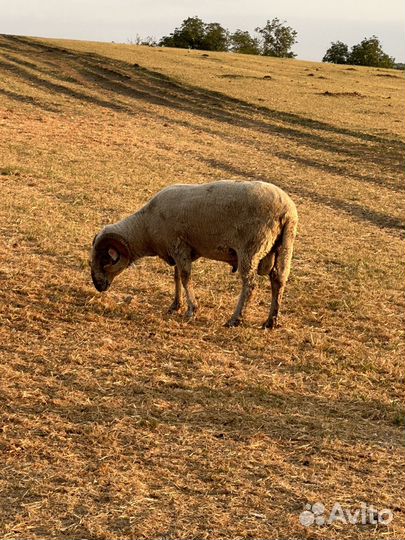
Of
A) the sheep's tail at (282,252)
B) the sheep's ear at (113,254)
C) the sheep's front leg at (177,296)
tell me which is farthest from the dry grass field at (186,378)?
the sheep's tail at (282,252)

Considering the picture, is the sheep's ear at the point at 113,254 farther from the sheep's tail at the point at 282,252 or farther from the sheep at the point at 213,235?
the sheep's tail at the point at 282,252

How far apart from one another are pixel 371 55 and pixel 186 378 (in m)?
98.5

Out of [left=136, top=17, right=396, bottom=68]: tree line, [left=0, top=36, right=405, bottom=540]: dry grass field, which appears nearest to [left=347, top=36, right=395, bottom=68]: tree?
[left=136, top=17, right=396, bottom=68]: tree line

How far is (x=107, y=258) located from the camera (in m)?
9.77

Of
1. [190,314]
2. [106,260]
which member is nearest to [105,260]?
[106,260]

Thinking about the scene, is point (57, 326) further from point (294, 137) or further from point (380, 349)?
point (294, 137)

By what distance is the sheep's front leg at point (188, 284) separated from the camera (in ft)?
30.8

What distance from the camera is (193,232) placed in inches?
361

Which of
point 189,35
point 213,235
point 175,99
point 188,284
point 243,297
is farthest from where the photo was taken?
point 189,35

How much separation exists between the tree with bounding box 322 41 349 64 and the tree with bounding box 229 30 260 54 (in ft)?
38.8

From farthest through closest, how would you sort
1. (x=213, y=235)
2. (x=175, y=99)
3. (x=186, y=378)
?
(x=175, y=99)
(x=213, y=235)
(x=186, y=378)

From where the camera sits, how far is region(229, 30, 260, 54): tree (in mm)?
104312

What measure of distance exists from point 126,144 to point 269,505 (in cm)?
2004

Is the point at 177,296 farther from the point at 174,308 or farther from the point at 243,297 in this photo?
the point at 243,297
